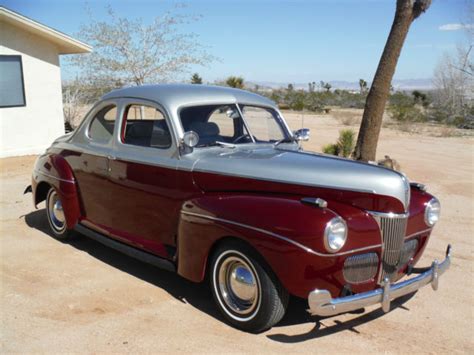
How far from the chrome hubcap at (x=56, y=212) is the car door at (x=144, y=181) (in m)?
1.13

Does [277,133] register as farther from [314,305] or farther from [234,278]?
[314,305]

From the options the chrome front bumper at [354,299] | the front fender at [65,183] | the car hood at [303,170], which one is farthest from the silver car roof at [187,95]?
the chrome front bumper at [354,299]

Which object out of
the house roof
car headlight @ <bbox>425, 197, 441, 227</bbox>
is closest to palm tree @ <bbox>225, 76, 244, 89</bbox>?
the house roof

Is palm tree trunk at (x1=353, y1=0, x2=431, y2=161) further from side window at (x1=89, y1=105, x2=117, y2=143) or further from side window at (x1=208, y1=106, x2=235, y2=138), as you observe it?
side window at (x1=89, y1=105, x2=117, y2=143)

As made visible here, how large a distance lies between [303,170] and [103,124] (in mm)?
2719

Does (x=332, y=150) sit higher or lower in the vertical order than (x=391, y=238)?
lower

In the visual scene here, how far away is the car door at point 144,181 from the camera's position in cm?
456

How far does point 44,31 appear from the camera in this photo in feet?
41.3

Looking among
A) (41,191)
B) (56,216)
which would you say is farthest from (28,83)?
(56,216)

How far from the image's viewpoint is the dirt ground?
3748 mm

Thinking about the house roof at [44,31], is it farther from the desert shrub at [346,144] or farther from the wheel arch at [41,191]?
the desert shrub at [346,144]

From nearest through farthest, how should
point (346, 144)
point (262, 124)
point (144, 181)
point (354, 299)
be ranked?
1. point (354, 299)
2. point (144, 181)
3. point (262, 124)
4. point (346, 144)

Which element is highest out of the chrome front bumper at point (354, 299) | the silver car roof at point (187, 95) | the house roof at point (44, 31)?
the house roof at point (44, 31)

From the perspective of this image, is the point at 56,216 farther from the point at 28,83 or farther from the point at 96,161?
the point at 28,83
